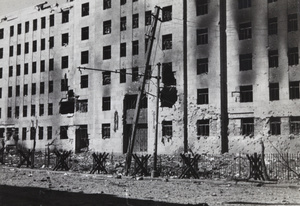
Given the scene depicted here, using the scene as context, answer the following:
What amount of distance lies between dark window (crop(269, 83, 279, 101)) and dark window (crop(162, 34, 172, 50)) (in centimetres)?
1054

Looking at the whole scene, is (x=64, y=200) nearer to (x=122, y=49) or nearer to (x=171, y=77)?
(x=171, y=77)

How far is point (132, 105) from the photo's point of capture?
126ft

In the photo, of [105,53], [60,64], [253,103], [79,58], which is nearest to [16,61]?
[60,64]

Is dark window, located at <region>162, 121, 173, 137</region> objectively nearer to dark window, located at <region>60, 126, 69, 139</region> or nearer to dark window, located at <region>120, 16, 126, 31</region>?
dark window, located at <region>120, 16, 126, 31</region>

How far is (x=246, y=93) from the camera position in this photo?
31906 mm

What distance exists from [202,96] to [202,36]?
18.4 ft

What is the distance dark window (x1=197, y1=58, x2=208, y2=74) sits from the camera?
34.2 m

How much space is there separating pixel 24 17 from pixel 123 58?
21355mm

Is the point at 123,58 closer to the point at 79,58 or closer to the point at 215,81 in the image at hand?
the point at 79,58

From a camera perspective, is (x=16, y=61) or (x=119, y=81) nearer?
(x=119, y=81)

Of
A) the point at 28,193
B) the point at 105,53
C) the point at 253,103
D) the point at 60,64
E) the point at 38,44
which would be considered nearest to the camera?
the point at 28,193

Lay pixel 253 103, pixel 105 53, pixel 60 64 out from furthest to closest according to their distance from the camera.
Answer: pixel 60 64
pixel 105 53
pixel 253 103

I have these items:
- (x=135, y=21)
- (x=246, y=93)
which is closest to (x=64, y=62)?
(x=135, y=21)

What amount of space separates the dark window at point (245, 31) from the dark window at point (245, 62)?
1631 millimetres
